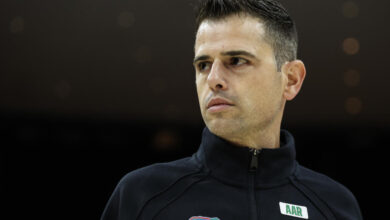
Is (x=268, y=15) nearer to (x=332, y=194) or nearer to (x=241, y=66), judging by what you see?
(x=241, y=66)

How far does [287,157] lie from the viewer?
Answer: 1812 millimetres

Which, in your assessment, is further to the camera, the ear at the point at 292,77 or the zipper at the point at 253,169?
the ear at the point at 292,77

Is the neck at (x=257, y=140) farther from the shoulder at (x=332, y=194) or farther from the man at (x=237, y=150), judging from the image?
the shoulder at (x=332, y=194)

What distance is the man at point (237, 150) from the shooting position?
1630 mm

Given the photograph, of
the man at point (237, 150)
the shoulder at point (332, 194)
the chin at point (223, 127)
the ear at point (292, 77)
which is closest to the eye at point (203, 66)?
the man at point (237, 150)

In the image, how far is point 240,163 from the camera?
1.70 metres

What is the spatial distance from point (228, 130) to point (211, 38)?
0.38m

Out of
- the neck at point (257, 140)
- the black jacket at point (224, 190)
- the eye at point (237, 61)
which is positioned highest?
the eye at point (237, 61)

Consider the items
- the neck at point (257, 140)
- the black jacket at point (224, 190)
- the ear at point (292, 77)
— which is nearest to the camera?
the black jacket at point (224, 190)

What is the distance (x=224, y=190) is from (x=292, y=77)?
597 mm

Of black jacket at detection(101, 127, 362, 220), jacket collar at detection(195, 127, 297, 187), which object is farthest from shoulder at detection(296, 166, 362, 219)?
jacket collar at detection(195, 127, 297, 187)

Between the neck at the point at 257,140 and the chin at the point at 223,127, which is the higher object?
the chin at the point at 223,127

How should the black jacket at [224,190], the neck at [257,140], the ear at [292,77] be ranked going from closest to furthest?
the black jacket at [224,190]
the neck at [257,140]
the ear at [292,77]

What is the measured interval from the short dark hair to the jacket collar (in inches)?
14.7
